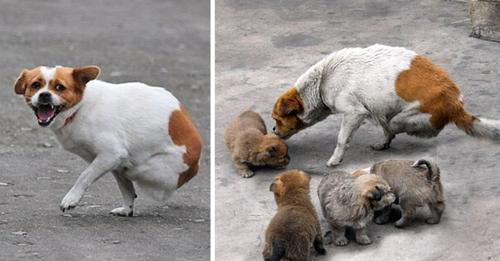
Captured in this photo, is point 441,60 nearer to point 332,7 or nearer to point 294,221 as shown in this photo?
point 332,7

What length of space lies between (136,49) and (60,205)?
551 centimetres

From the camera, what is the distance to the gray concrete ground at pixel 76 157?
5938mm

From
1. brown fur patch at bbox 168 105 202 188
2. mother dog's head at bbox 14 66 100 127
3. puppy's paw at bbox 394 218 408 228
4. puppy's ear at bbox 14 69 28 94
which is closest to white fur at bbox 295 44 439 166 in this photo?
brown fur patch at bbox 168 105 202 188

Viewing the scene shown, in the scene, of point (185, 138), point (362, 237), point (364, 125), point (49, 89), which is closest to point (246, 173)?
point (185, 138)

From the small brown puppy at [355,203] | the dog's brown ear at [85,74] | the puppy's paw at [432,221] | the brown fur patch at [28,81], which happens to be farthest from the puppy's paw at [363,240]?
the brown fur patch at [28,81]

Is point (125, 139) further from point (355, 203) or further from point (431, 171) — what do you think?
point (431, 171)

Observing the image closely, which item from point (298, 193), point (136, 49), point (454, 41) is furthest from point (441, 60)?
point (136, 49)

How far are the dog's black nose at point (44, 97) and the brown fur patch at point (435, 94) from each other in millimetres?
1899

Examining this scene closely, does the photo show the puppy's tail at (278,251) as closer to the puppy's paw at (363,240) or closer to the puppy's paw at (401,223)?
the puppy's paw at (363,240)

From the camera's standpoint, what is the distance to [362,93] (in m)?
6.45

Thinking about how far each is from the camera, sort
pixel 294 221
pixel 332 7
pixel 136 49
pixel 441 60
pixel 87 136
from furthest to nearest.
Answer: pixel 136 49 → pixel 332 7 → pixel 441 60 → pixel 87 136 → pixel 294 221

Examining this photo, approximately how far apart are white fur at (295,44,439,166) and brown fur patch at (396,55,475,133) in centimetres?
4

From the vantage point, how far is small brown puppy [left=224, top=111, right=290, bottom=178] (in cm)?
639

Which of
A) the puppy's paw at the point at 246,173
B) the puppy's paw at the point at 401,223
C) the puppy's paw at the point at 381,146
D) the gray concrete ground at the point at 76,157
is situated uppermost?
the puppy's paw at the point at 401,223
